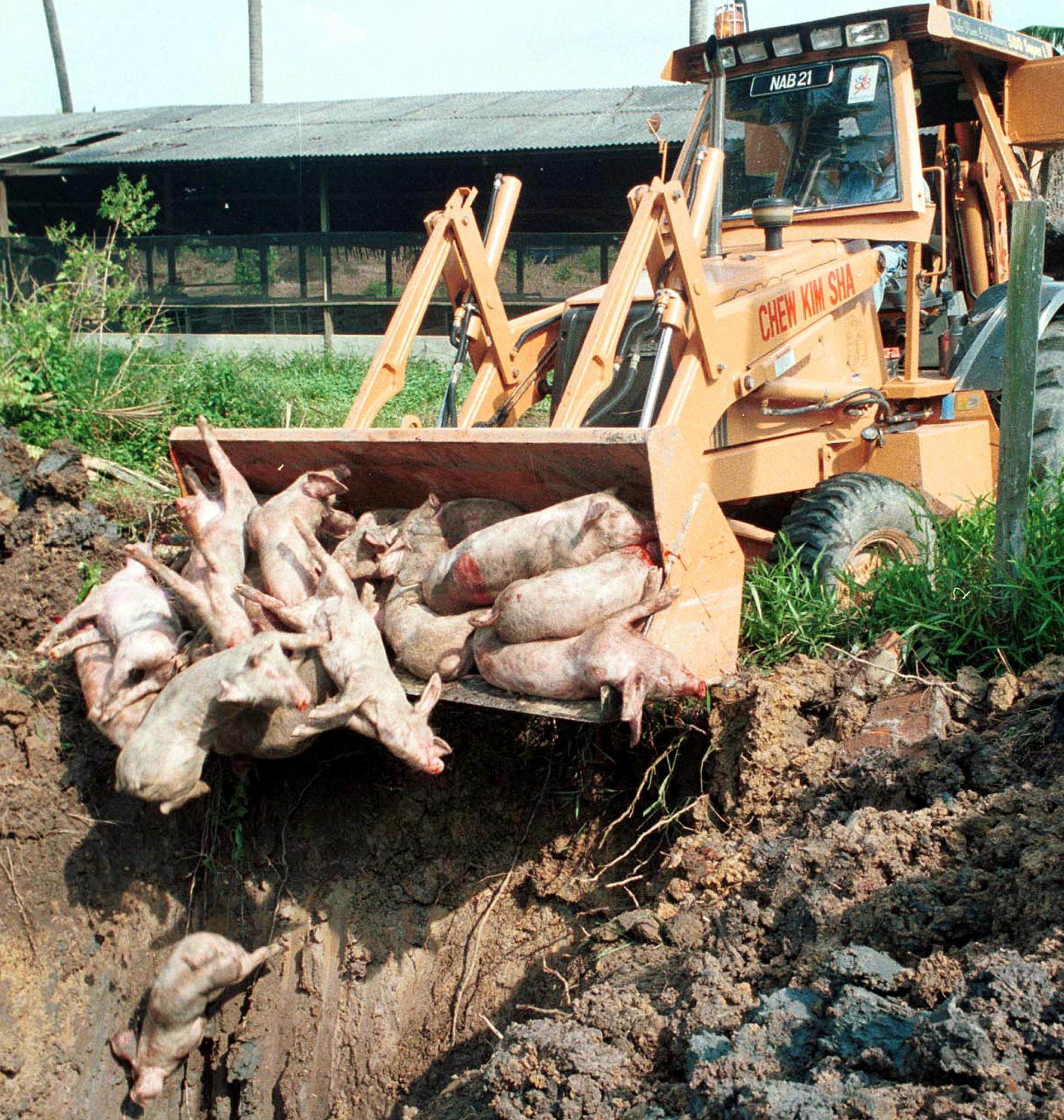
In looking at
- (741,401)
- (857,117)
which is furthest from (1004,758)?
(857,117)

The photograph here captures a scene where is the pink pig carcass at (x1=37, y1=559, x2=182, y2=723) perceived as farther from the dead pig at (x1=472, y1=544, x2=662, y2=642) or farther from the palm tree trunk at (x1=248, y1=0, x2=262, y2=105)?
the palm tree trunk at (x1=248, y1=0, x2=262, y2=105)

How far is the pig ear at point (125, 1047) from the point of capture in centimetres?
503

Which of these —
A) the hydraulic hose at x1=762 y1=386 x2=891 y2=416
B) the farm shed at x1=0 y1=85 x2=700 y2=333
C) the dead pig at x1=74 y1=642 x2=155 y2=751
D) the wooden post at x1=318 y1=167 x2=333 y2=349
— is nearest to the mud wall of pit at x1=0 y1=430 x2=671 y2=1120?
the dead pig at x1=74 y1=642 x2=155 y2=751

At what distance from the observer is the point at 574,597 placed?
4.26 m

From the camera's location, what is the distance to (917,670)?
4.82m

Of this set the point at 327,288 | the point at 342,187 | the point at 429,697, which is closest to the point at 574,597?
the point at 429,697

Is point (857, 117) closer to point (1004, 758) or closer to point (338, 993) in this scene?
point (1004, 758)

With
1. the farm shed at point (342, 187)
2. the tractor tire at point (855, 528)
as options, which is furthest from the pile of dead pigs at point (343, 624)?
the farm shed at point (342, 187)

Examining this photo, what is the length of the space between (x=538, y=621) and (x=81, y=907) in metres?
2.56

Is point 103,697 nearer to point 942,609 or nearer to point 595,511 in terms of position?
point 595,511

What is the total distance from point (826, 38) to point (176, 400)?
6.07 meters

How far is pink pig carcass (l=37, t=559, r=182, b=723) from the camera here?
473cm

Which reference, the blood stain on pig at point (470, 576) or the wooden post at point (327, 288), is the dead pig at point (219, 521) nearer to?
the blood stain on pig at point (470, 576)

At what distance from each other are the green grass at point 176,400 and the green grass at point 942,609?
5261 millimetres
